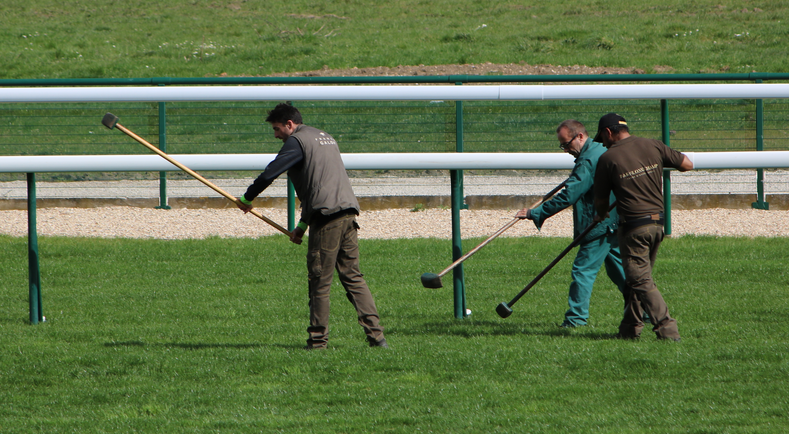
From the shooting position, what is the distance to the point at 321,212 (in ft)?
17.8

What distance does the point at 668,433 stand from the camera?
13.3 ft

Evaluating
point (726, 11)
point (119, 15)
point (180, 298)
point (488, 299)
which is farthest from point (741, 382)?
point (119, 15)

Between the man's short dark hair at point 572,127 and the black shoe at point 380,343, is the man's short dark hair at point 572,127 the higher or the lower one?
the higher one

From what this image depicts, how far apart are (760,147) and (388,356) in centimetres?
859

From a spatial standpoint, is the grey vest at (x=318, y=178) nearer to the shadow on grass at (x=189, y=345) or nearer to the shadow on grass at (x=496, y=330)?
the shadow on grass at (x=189, y=345)

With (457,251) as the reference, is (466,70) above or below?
above

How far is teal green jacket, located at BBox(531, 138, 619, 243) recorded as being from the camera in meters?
6.07

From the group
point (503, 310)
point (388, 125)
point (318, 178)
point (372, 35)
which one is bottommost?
point (503, 310)

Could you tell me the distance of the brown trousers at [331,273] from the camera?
5.51m

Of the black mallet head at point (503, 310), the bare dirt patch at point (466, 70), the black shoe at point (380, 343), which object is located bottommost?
the black shoe at point (380, 343)

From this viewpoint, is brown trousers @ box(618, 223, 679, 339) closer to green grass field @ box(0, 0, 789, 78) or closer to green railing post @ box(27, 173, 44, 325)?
green railing post @ box(27, 173, 44, 325)

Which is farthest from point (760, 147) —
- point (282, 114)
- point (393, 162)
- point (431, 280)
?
point (282, 114)

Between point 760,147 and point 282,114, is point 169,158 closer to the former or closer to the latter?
point 282,114

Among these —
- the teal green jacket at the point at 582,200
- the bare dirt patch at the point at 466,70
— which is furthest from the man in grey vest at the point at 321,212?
the bare dirt patch at the point at 466,70
